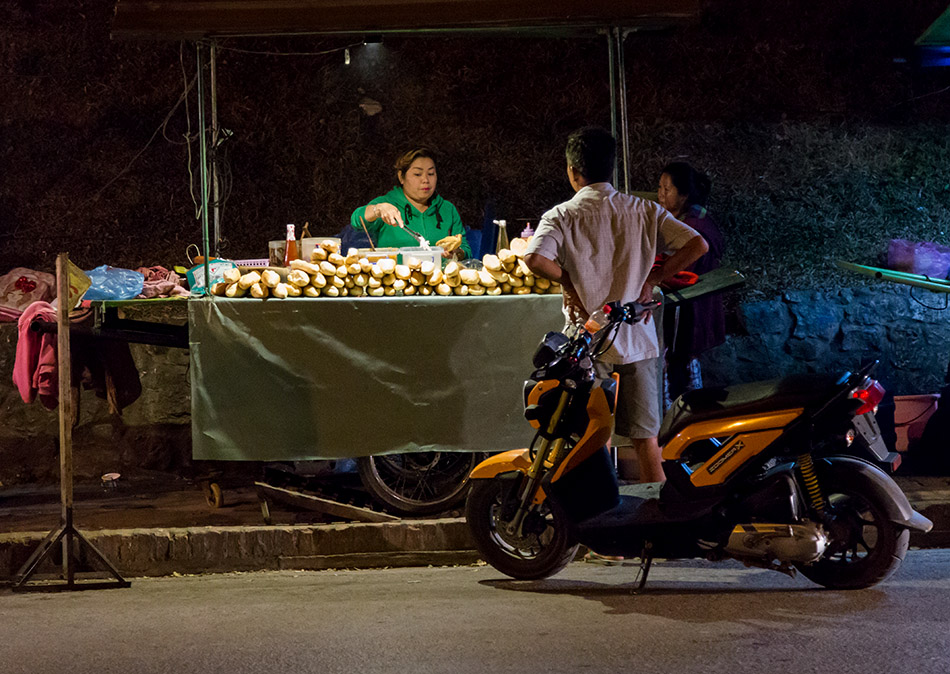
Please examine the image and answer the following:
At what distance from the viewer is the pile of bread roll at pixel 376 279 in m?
7.00

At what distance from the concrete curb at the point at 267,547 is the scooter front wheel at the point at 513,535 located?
1053 millimetres

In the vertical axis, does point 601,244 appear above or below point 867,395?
above

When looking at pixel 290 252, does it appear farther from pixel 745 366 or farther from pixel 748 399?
pixel 745 366

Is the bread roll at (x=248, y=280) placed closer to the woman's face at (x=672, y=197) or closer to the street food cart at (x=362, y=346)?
the street food cart at (x=362, y=346)

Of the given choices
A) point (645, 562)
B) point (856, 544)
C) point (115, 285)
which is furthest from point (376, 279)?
point (856, 544)

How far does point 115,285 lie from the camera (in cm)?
737

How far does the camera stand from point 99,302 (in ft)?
23.8

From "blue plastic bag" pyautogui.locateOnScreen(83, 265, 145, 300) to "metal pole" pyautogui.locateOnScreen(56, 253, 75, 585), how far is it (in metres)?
0.94

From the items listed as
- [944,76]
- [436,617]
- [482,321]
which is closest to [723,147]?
[944,76]

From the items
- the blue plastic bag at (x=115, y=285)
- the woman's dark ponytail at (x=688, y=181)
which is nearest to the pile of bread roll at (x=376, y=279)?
the blue plastic bag at (x=115, y=285)

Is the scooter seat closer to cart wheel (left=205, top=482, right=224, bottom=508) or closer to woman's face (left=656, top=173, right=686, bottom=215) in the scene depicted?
woman's face (left=656, top=173, right=686, bottom=215)

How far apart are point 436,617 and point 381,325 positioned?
2.38m

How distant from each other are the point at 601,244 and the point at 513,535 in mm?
1572

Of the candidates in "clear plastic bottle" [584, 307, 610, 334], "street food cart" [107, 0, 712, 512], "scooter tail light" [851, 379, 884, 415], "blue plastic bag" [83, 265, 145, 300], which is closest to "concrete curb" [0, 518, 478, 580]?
"street food cart" [107, 0, 712, 512]
